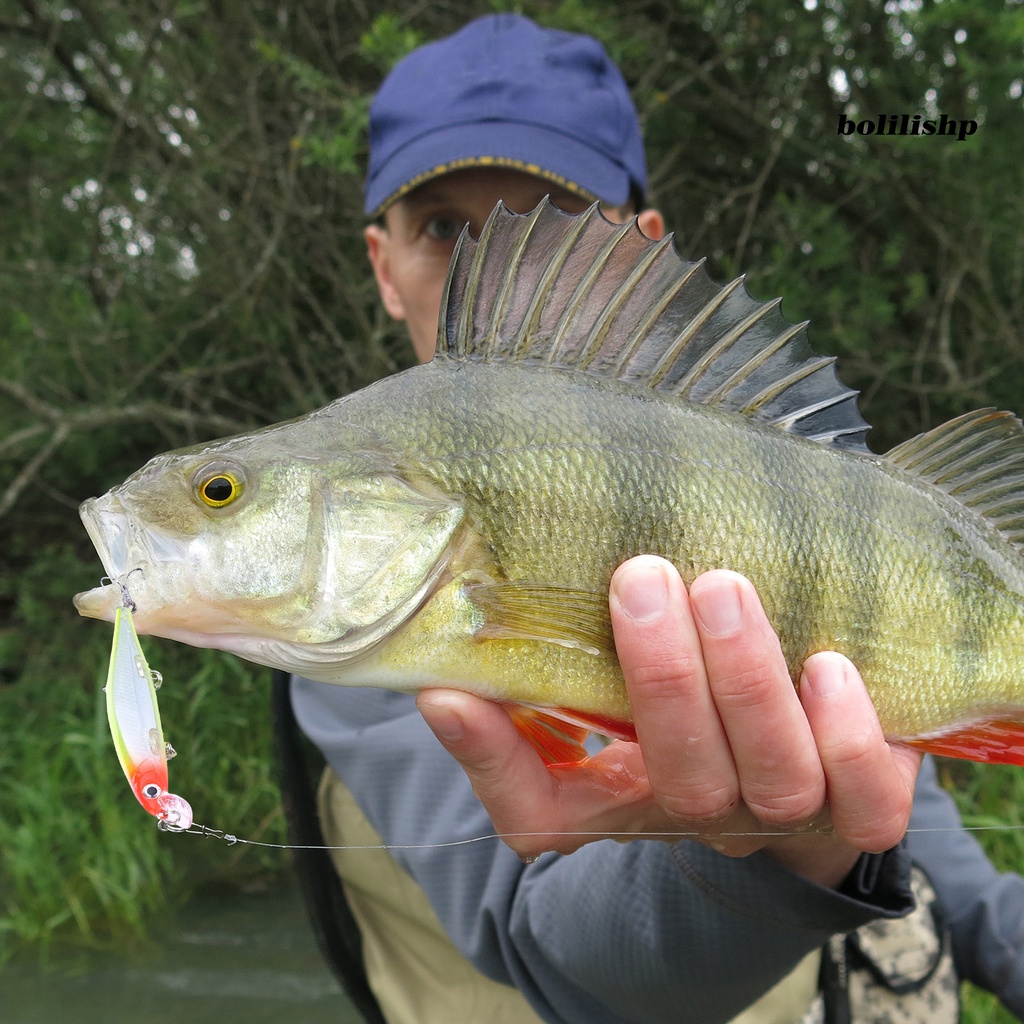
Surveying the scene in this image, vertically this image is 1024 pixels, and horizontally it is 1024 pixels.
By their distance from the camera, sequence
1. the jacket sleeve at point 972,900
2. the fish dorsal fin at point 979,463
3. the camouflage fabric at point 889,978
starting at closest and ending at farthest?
1. the fish dorsal fin at point 979,463
2. the camouflage fabric at point 889,978
3. the jacket sleeve at point 972,900

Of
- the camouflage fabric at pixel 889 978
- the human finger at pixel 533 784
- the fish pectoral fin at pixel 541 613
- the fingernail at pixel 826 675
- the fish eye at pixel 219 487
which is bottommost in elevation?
the camouflage fabric at pixel 889 978

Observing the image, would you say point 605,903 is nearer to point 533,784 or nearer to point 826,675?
point 533,784

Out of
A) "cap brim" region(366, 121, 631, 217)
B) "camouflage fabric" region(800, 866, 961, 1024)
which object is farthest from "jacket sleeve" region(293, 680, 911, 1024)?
"cap brim" region(366, 121, 631, 217)

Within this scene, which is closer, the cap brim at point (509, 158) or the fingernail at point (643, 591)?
the fingernail at point (643, 591)

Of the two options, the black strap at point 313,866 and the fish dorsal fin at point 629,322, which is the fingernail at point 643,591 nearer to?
the fish dorsal fin at point 629,322

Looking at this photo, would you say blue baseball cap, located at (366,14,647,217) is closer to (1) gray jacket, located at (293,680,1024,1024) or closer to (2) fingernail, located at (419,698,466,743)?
(1) gray jacket, located at (293,680,1024,1024)

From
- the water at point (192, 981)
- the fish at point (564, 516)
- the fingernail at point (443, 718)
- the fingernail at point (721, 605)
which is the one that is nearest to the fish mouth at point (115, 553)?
the fish at point (564, 516)

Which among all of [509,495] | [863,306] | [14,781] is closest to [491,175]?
[509,495]

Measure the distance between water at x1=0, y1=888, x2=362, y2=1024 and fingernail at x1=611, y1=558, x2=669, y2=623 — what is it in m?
2.99

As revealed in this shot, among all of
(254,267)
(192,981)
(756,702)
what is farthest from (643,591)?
(254,267)

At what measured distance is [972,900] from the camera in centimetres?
241

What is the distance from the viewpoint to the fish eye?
1.16 metres

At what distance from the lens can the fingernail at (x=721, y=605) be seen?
113 cm

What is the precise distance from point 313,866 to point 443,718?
4.18 feet
